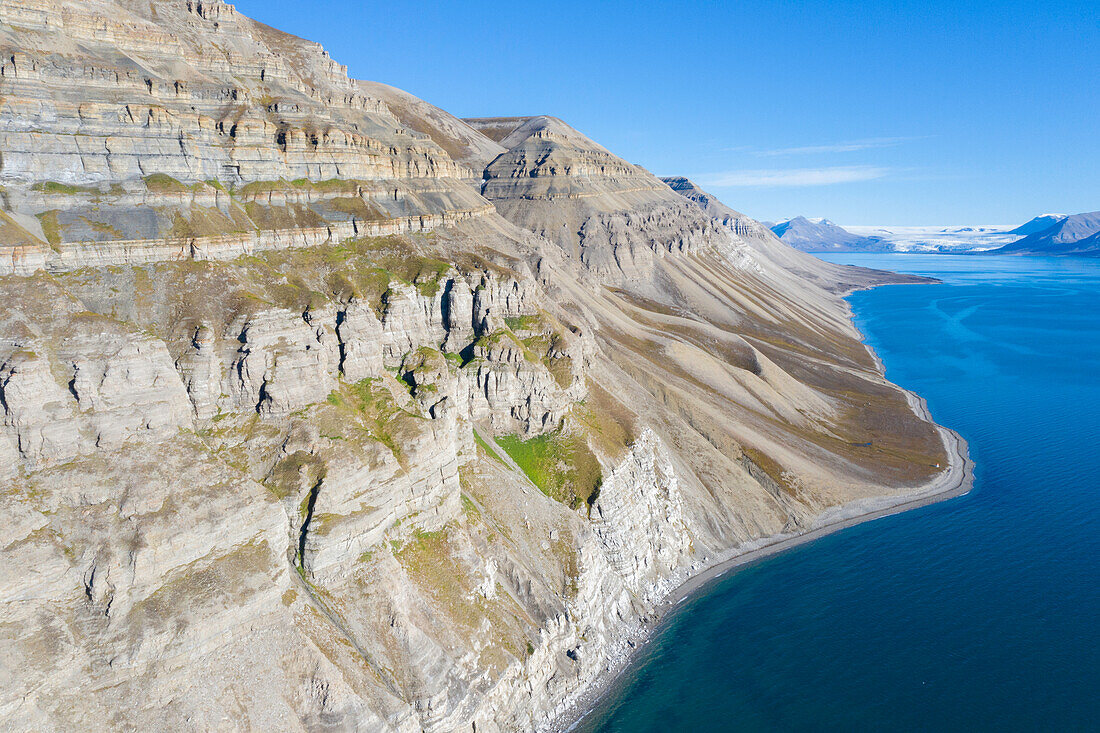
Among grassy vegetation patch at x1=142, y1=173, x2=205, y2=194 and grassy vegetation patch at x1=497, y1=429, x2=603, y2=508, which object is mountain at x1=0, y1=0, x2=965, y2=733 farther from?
grassy vegetation patch at x1=142, y1=173, x2=205, y2=194

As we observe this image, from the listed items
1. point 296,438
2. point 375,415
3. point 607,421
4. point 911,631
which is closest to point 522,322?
point 607,421

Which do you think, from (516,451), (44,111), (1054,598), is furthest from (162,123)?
(1054,598)

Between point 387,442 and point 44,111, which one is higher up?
point 44,111

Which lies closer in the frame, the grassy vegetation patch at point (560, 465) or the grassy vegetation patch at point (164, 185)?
the grassy vegetation patch at point (164, 185)

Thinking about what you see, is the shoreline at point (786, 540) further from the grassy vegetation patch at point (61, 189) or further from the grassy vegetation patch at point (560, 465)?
the grassy vegetation patch at point (61, 189)

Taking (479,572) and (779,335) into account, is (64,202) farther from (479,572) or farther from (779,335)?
(779,335)

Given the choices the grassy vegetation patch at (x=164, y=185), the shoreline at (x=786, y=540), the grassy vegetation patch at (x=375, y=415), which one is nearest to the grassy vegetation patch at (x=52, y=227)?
the grassy vegetation patch at (x=164, y=185)

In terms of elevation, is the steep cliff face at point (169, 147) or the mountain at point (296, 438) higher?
the steep cliff face at point (169, 147)
